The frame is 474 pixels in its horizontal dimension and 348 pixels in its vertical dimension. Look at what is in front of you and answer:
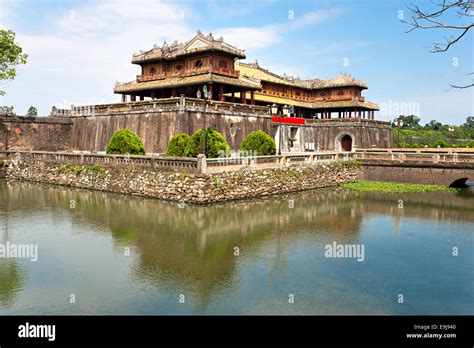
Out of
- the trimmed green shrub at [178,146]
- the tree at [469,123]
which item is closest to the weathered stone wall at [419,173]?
the trimmed green shrub at [178,146]

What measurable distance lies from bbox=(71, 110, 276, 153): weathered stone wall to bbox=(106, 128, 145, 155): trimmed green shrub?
3054 mm

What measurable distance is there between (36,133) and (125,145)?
16878 millimetres

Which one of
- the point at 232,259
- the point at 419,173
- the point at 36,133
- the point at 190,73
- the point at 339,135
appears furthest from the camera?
the point at 339,135

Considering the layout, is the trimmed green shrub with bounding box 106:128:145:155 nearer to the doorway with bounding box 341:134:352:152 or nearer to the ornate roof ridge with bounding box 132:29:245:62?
the ornate roof ridge with bounding box 132:29:245:62

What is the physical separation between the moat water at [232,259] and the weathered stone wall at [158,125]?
9000mm

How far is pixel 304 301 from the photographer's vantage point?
10305 millimetres

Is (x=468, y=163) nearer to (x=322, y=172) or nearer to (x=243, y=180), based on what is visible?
(x=322, y=172)

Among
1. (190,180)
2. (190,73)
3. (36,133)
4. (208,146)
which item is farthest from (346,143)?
(36,133)

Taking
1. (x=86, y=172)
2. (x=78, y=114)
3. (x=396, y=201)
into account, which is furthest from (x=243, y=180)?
(x=78, y=114)

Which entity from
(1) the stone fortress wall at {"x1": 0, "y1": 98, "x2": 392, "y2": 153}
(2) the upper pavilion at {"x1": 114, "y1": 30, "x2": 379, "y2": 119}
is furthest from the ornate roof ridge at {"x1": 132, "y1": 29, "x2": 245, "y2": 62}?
(1) the stone fortress wall at {"x1": 0, "y1": 98, "x2": 392, "y2": 153}

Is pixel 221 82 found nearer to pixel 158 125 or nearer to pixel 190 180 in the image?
pixel 158 125

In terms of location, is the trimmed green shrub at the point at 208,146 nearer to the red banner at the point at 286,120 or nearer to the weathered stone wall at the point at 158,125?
the weathered stone wall at the point at 158,125

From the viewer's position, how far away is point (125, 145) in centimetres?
2869

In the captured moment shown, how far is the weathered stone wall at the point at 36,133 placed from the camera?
38.9 meters
